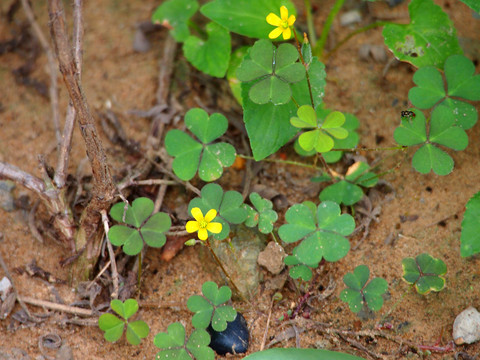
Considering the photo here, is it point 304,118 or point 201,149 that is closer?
point 304,118

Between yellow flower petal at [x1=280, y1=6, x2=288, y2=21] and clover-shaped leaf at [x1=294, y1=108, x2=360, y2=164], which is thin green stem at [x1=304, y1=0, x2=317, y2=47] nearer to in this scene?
clover-shaped leaf at [x1=294, y1=108, x2=360, y2=164]

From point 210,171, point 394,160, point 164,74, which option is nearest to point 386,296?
point 394,160

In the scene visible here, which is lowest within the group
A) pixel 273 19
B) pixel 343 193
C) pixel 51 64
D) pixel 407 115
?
pixel 343 193

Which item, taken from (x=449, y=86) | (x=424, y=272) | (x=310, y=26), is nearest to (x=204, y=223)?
(x=424, y=272)

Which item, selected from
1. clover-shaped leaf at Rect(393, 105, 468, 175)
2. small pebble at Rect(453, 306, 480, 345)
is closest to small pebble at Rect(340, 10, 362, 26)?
clover-shaped leaf at Rect(393, 105, 468, 175)

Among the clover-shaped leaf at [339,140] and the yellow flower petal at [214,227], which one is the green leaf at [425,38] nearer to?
the clover-shaped leaf at [339,140]

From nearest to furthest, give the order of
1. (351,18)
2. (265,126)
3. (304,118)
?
(304,118)
(265,126)
(351,18)

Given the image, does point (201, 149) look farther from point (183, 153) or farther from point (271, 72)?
point (271, 72)

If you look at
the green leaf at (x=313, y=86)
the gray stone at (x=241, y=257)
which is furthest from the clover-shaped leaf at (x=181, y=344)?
the green leaf at (x=313, y=86)
